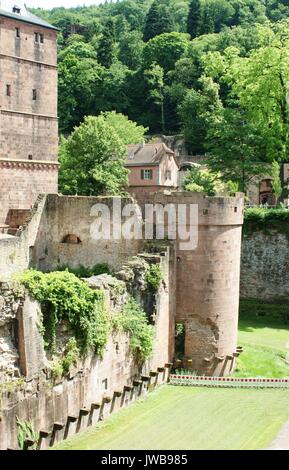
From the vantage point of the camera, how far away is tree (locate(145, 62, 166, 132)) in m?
83.7

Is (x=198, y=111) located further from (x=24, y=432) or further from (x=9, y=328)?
(x=24, y=432)

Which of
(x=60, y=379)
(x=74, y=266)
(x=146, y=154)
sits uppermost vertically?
(x=146, y=154)

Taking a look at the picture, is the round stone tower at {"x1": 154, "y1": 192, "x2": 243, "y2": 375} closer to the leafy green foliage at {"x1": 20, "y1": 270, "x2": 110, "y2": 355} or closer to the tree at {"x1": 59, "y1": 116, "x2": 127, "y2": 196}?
the leafy green foliage at {"x1": 20, "y1": 270, "x2": 110, "y2": 355}

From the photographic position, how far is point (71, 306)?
17.5 meters

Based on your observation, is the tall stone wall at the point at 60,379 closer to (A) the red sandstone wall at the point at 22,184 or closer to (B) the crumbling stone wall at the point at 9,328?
(B) the crumbling stone wall at the point at 9,328

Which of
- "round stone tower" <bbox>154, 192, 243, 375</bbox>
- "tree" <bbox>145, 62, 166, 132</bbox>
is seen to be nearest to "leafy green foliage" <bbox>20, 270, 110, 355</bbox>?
"round stone tower" <bbox>154, 192, 243, 375</bbox>

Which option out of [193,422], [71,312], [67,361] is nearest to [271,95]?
[193,422]

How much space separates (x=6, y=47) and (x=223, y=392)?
75.2ft

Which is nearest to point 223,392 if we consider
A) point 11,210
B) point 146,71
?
point 11,210

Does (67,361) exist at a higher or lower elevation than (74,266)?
lower

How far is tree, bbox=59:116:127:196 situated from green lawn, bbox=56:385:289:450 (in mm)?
27774

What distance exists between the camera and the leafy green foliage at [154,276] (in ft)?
74.7

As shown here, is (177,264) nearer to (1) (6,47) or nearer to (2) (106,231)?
(2) (106,231)

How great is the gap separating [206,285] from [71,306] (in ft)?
28.2
